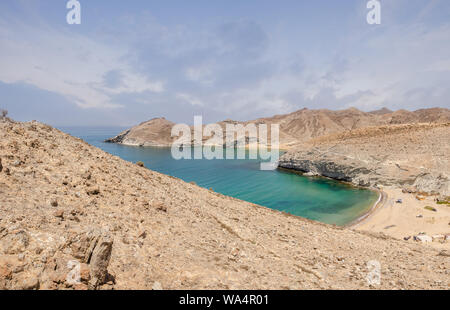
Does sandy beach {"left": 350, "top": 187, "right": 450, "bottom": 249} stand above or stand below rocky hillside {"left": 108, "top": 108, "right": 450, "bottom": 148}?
below

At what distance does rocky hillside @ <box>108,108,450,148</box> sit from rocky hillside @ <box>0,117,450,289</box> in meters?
91.2

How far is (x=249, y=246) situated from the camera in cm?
702

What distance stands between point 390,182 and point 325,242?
2954 centimetres

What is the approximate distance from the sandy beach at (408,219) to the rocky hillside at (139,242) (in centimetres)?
885

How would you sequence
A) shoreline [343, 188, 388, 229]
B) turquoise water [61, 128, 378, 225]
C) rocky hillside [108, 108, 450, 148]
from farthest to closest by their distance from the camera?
rocky hillside [108, 108, 450, 148]
turquoise water [61, 128, 378, 225]
shoreline [343, 188, 388, 229]

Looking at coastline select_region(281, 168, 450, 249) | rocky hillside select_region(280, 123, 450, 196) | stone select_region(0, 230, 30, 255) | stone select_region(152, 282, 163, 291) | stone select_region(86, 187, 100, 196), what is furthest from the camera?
rocky hillside select_region(280, 123, 450, 196)

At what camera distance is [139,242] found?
17.6ft

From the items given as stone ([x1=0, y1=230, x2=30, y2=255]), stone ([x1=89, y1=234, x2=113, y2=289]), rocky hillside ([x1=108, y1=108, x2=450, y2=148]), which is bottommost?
stone ([x1=89, y1=234, x2=113, y2=289])

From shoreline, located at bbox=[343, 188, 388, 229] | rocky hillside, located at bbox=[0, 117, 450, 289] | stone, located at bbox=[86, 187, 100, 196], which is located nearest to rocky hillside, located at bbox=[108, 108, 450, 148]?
shoreline, located at bbox=[343, 188, 388, 229]

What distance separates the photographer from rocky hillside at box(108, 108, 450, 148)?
106 metres

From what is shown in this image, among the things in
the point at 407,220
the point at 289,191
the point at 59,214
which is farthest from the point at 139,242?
the point at 289,191

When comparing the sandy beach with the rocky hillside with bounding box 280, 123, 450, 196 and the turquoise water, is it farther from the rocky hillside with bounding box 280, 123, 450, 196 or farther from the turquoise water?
the rocky hillside with bounding box 280, 123, 450, 196
